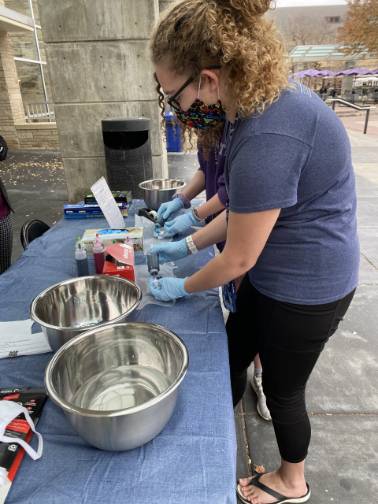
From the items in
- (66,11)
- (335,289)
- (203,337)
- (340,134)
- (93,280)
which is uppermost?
(66,11)

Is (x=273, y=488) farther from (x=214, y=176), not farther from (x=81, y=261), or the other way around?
(x=214, y=176)

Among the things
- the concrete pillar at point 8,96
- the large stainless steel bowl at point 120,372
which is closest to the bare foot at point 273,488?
the large stainless steel bowl at point 120,372

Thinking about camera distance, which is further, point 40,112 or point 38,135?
point 40,112

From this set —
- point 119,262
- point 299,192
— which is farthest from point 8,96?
point 299,192

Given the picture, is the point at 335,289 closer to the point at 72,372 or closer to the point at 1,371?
the point at 72,372

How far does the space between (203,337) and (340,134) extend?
28.9 inches

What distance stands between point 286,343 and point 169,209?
1.29 m

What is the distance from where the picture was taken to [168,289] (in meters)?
1.39

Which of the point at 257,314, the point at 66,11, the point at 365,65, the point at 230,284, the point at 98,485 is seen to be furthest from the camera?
the point at 365,65

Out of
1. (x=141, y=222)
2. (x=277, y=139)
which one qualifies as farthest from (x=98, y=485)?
(x=141, y=222)

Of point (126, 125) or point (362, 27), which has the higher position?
point (362, 27)

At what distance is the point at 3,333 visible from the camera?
1286 millimetres

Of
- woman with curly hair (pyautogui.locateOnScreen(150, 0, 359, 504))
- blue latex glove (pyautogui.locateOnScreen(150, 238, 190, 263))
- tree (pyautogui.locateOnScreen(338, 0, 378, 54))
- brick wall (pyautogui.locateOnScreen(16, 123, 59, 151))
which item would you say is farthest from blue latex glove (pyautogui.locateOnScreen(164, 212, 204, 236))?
tree (pyautogui.locateOnScreen(338, 0, 378, 54))

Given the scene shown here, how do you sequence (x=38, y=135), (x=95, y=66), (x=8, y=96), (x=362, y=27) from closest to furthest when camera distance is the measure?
1. (x=95, y=66)
2. (x=8, y=96)
3. (x=38, y=135)
4. (x=362, y=27)
